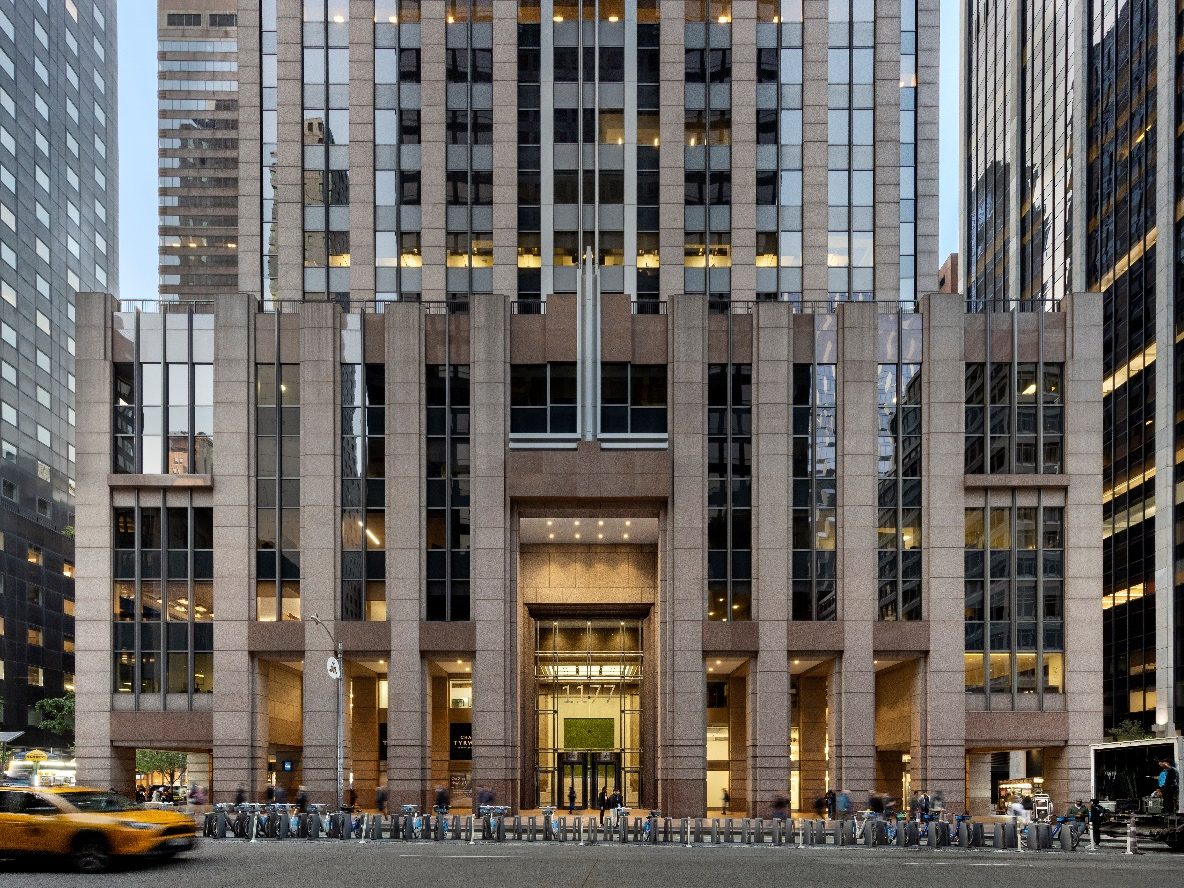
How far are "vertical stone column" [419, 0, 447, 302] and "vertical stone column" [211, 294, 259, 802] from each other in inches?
381

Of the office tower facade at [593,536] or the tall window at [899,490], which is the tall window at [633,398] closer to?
the office tower facade at [593,536]

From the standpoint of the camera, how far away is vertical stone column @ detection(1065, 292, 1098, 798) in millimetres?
43125

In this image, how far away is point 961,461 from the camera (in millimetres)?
44562

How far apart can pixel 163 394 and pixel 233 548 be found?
7.74m

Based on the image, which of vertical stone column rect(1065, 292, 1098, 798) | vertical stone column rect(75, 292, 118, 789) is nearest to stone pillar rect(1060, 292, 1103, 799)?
vertical stone column rect(1065, 292, 1098, 798)

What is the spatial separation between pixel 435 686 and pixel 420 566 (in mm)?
10704

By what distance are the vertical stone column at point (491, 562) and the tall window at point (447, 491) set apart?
701 mm

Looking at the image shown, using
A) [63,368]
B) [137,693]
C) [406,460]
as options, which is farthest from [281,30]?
[63,368]

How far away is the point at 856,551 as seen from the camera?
43812mm

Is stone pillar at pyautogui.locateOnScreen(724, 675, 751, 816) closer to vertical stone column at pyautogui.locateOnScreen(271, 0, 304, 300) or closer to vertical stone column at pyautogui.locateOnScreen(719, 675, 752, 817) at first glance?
vertical stone column at pyautogui.locateOnScreen(719, 675, 752, 817)

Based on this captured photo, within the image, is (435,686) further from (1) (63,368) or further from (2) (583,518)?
(1) (63,368)

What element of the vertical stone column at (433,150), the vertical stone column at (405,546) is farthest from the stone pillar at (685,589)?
the vertical stone column at (433,150)

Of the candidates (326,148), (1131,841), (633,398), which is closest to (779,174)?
(633,398)

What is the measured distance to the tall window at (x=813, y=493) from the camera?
4412 centimetres
